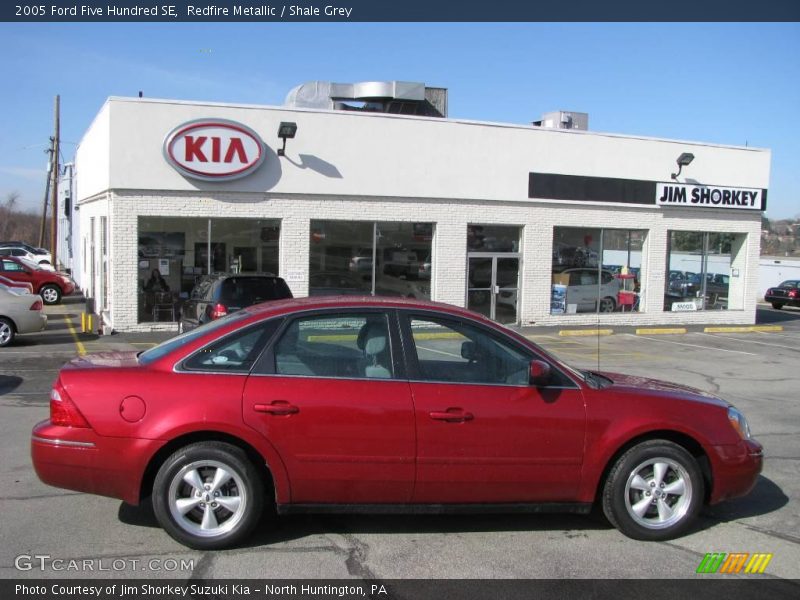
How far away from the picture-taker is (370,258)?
18.4 meters

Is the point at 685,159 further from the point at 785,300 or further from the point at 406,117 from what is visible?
the point at 785,300

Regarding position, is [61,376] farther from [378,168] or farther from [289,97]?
[289,97]

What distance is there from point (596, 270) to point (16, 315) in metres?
14.8

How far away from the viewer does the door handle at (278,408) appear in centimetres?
454

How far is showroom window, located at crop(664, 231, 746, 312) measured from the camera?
869 inches

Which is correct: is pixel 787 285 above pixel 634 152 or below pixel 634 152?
below

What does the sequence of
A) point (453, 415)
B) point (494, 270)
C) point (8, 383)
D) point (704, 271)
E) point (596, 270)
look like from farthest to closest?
point (704, 271)
point (596, 270)
point (494, 270)
point (8, 383)
point (453, 415)

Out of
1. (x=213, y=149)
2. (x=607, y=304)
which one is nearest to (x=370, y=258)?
(x=213, y=149)

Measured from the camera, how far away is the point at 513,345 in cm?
496

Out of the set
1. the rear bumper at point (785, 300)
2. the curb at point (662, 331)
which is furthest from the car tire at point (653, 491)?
the rear bumper at point (785, 300)

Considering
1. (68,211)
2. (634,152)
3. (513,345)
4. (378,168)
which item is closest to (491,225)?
(378,168)

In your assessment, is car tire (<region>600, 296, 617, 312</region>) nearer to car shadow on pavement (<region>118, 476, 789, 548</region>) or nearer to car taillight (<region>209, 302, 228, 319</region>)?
car taillight (<region>209, 302, 228, 319</region>)

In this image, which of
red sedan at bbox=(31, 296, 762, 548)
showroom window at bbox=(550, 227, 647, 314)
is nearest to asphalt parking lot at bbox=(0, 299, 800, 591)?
red sedan at bbox=(31, 296, 762, 548)

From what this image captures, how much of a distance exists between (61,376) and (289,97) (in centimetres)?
1897
